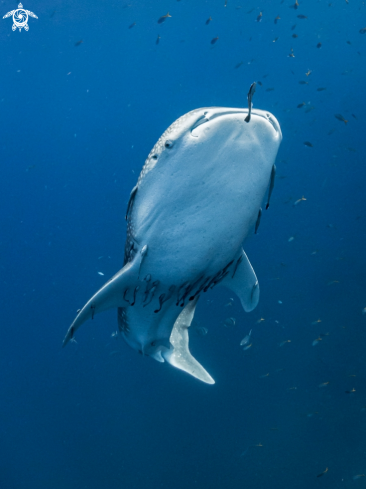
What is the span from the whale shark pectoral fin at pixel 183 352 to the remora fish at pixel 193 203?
3.34 feet

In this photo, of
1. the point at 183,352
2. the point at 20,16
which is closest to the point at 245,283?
the point at 183,352

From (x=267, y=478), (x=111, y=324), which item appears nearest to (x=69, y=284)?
(x=111, y=324)

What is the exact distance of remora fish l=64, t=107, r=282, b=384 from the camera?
1554mm

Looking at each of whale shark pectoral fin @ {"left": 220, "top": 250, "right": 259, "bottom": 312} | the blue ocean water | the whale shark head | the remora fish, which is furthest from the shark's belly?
the blue ocean water

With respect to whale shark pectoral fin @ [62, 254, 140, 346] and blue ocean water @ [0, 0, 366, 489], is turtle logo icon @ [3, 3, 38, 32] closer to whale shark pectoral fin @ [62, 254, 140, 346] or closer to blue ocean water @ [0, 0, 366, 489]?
blue ocean water @ [0, 0, 366, 489]

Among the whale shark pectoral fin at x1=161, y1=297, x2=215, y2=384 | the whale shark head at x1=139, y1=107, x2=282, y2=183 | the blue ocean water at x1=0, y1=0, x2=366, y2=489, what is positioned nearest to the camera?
the whale shark head at x1=139, y1=107, x2=282, y2=183

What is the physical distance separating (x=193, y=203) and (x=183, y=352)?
223 centimetres

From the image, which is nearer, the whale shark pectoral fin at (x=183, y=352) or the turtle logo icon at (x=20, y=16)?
the whale shark pectoral fin at (x=183, y=352)

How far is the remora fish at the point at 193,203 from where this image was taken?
1.55 metres

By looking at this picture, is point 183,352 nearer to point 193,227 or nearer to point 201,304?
point 193,227

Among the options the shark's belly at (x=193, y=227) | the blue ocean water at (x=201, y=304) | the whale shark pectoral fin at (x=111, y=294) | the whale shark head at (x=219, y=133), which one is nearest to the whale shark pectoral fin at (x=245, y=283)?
the shark's belly at (x=193, y=227)

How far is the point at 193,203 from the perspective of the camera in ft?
5.64

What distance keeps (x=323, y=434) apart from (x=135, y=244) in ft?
34.9

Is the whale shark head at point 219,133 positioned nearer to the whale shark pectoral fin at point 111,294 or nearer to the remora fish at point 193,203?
the remora fish at point 193,203
